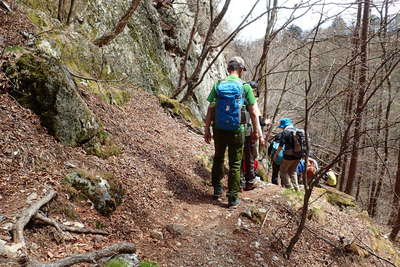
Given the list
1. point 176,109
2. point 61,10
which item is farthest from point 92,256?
point 176,109

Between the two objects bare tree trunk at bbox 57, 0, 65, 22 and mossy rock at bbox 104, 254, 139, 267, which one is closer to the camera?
mossy rock at bbox 104, 254, 139, 267

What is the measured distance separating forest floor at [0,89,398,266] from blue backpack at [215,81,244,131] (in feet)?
4.57

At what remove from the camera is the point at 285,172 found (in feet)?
22.8

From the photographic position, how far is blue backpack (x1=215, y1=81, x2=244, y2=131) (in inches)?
178

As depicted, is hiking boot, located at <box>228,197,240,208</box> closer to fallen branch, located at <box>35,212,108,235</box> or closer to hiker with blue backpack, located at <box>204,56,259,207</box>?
hiker with blue backpack, located at <box>204,56,259,207</box>

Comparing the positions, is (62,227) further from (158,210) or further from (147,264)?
(158,210)

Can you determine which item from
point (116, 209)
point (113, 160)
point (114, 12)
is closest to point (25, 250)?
point (116, 209)

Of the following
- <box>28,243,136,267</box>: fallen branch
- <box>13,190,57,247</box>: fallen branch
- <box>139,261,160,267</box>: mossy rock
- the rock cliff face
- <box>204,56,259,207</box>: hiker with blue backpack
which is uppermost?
the rock cliff face

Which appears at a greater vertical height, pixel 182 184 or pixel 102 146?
pixel 102 146

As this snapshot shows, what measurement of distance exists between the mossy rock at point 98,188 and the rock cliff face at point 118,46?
2.74 meters

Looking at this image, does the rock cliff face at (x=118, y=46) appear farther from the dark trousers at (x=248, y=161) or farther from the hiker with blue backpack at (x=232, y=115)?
the dark trousers at (x=248, y=161)

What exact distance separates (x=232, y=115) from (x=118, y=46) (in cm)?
613

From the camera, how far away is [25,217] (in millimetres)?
2535

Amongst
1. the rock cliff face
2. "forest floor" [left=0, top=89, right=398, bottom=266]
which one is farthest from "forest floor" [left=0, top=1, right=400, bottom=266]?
the rock cliff face
